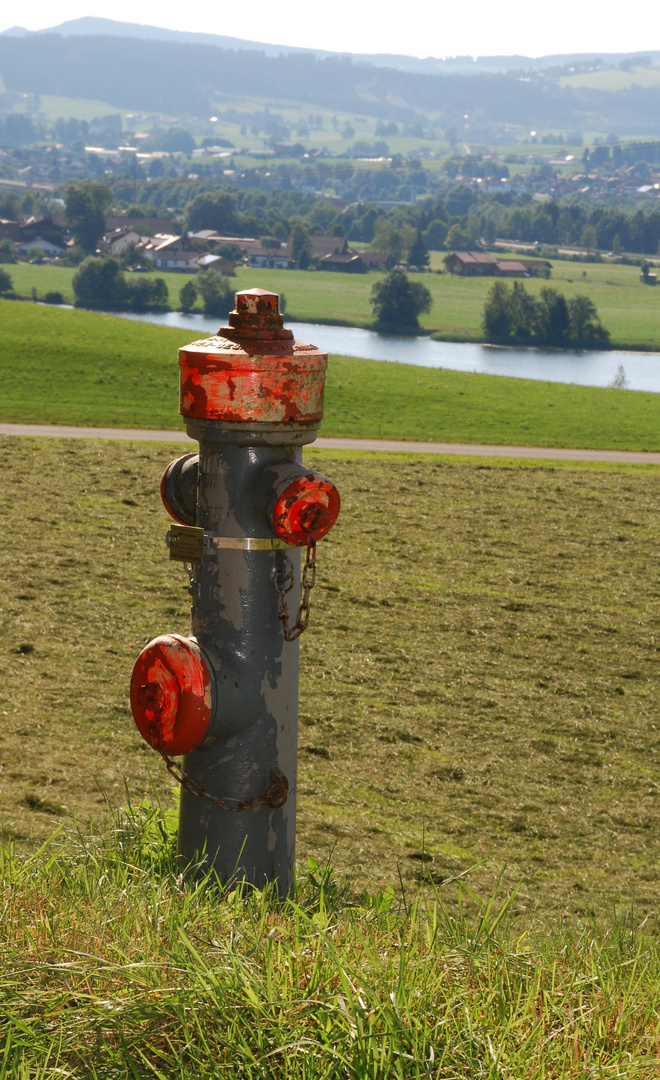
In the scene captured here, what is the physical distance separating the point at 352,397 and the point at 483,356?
5037cm

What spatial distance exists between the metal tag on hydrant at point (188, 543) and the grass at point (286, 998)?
0.83 metres

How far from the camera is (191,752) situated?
276cm

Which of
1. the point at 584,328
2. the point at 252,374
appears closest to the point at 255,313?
the point at 252,374

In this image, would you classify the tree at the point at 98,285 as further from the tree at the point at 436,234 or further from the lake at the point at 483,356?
the tree at the point at 436,234

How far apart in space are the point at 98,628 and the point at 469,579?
4.28 meters

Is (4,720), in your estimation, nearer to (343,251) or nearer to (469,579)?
(469,579)

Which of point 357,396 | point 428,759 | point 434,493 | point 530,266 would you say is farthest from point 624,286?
point 428,759

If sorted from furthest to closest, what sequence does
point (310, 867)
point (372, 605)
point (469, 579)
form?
point (469, 579), point (372, 605), point (310, 867)

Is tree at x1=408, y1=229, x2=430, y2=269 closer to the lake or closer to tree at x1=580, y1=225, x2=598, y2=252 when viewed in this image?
tree at x1=580, y1=225, x2=598, y2=252

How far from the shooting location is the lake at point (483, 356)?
6675 cm

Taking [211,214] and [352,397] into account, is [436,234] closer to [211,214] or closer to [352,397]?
[211,214]

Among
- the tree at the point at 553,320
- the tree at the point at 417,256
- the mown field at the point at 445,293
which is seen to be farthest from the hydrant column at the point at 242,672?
the tree at the point at 417,256

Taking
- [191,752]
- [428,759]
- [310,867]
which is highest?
[191,752]

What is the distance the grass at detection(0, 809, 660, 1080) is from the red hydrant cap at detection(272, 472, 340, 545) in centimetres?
88
